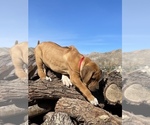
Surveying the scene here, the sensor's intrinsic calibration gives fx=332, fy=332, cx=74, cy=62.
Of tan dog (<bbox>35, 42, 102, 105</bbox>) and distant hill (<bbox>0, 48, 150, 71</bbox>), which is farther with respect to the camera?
tan dog (<bbox>35, 42, 102, 105</bbox>)

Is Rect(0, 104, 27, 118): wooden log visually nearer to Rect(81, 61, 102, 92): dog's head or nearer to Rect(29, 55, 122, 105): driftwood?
Rect(29, 55, 122, 105): driftwood

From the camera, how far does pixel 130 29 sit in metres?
2.88

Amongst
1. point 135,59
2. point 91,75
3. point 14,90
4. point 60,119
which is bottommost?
point 60,119

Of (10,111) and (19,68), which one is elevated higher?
(19,68)

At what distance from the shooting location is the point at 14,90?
3.02m

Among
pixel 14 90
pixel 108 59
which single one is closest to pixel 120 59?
pixel 108 59

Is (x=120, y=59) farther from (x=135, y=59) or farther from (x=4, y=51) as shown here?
(x=4, y=51)

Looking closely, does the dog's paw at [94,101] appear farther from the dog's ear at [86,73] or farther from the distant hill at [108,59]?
the distant hill at [108,59]

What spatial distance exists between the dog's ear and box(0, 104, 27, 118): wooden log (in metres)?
0.61

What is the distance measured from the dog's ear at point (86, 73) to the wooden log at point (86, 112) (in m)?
0.20

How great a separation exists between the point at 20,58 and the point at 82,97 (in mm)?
672

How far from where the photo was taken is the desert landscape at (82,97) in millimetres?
2881

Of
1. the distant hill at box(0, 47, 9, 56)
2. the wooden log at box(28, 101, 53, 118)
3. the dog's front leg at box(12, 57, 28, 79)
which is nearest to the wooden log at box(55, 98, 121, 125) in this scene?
the wooden log at box(28, 101, 53, 118)

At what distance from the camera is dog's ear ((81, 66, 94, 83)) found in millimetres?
3020
